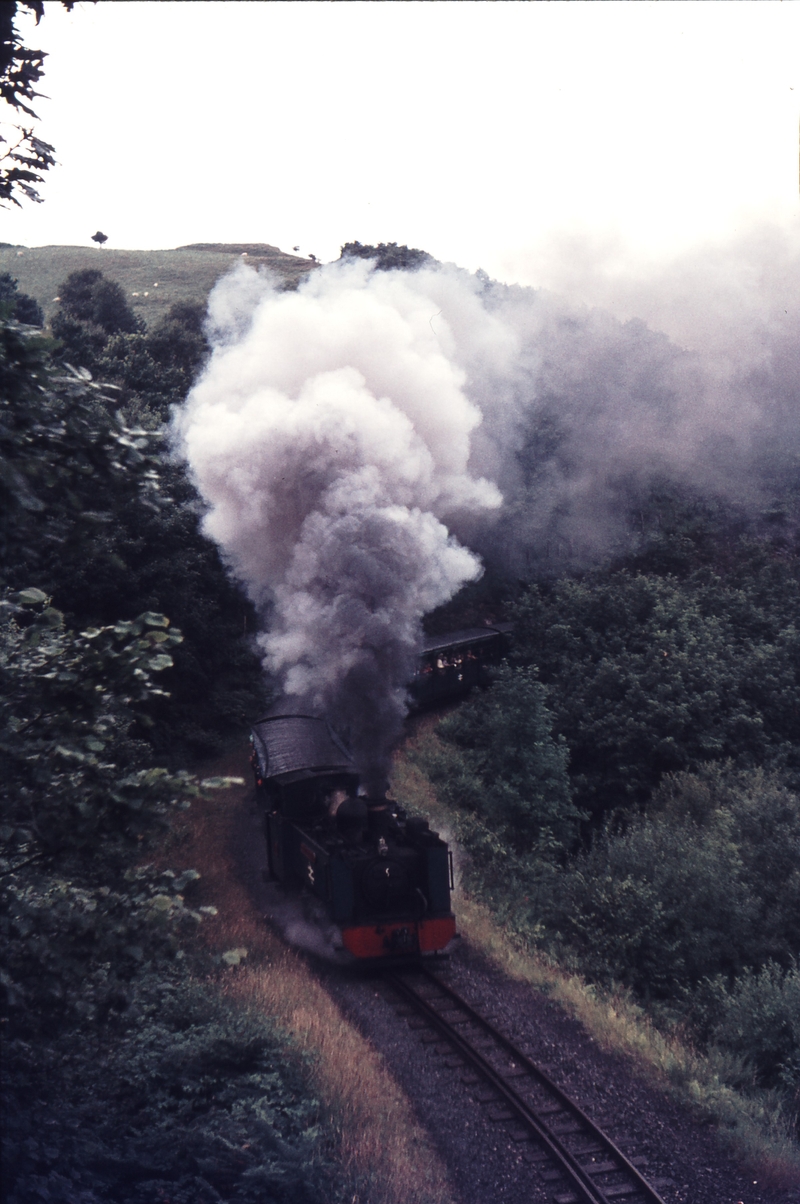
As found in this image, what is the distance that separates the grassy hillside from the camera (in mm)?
55781

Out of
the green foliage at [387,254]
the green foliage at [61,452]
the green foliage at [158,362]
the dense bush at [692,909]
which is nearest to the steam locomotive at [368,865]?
the dense bush at [692,909]

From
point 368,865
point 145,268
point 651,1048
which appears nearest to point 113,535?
point 368,865

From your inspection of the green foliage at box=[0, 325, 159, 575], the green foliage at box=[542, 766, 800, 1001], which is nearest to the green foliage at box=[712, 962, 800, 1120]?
the green foliage at box=[542, 766, 800, 1001]

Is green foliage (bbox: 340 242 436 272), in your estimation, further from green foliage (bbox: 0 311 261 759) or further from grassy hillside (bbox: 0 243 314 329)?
grassy hillside (bbox: 0 243 314 329)

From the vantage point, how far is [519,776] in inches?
788

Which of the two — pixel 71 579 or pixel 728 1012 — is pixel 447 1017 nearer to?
pixel 728 1012

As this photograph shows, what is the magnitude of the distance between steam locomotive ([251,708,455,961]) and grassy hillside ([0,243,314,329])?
1600 inches

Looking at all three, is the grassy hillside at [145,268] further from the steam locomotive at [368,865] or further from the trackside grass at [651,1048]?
the trackside grass at [651,1048]

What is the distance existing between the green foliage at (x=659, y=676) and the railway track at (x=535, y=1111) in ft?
37.3

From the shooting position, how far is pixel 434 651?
24328mm

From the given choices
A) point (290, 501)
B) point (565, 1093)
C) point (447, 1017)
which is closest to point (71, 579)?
point (290, 501)

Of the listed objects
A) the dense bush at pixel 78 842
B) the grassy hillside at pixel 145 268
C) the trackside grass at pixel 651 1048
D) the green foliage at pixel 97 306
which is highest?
the grassy hillside at pixel 145 268

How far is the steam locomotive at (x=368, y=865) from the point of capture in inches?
452

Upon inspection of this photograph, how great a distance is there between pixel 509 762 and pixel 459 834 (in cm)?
303
